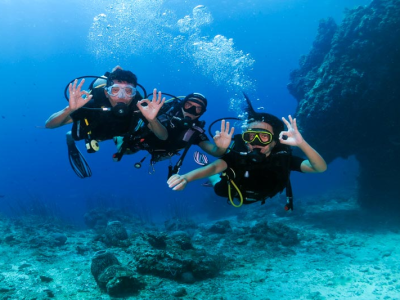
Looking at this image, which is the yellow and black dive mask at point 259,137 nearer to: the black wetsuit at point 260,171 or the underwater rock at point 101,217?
the black wetsuit at point 260,171

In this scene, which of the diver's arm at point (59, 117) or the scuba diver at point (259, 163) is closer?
the scuba diver at point (259, 163)

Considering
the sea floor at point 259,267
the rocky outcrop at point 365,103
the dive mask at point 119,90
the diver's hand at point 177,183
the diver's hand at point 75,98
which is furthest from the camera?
the rocky outcrop at point 365,103

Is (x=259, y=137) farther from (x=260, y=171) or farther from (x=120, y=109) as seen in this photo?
(x=120, y=109)

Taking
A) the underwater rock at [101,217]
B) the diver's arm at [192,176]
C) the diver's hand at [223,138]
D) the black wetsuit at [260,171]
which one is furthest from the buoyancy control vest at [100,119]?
the underwater rock at [101,217]

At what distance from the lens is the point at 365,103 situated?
13656mm

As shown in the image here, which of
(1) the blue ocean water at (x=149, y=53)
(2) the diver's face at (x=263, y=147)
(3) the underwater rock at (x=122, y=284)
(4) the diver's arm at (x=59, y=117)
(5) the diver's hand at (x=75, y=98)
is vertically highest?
(1) the blue ocean water at (x=149, y=53)

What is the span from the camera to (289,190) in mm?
4180

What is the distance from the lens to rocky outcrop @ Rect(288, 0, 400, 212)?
43.9 feet

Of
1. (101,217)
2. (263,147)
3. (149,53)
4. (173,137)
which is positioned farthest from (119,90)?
(149,53)

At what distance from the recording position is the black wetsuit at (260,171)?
13.0ft

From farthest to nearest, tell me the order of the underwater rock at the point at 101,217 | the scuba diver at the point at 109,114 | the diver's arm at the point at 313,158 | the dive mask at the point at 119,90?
the underwater rock at the point at 101,217 < the dive mask at the point at 119,90 < the scuba diver at the point at 109,114 < the diver's arm at the point at 313,158

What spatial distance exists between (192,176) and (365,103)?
14458 millimetres

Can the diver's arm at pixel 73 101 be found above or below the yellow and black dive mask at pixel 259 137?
above

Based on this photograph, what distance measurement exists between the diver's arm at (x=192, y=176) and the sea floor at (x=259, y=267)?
14.7ft
